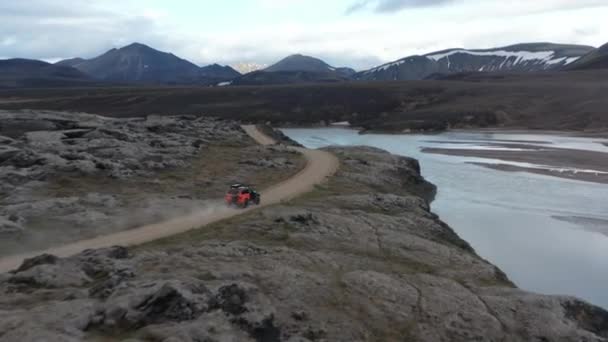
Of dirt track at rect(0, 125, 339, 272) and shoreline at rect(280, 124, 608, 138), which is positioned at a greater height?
dirt track at rect(0, 125, 339, 272)

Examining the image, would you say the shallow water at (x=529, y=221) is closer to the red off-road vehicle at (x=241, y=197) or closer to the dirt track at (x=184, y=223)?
the dirt track at (x=184, y=223)

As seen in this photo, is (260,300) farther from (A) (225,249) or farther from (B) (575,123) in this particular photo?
(B) (575,123)

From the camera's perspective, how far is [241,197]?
132ft

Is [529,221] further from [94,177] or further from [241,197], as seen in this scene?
[94,177]

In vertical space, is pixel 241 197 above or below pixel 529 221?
above

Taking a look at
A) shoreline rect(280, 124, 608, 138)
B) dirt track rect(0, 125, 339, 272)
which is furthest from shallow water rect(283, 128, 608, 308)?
shoreline rect(280, 124, 608, 138)

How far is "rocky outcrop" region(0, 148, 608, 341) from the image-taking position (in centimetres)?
1928

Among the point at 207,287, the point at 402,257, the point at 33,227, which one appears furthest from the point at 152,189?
the point at 207,287

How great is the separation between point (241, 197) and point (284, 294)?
17.8 metres

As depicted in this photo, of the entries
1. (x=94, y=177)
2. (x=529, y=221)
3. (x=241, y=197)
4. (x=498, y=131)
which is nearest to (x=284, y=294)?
(x=241, y=197)

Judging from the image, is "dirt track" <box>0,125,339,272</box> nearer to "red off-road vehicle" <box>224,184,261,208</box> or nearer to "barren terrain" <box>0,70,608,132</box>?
"red off-road vehicle" <box>224,184,261,208</box>

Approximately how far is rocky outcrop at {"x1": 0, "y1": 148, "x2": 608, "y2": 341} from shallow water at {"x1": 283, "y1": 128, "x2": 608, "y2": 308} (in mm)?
6516

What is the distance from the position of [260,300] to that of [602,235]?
3278 centimetres

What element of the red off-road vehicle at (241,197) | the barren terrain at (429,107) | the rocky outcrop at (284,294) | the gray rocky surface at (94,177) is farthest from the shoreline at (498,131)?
the rocky outcrop at (284,294)
